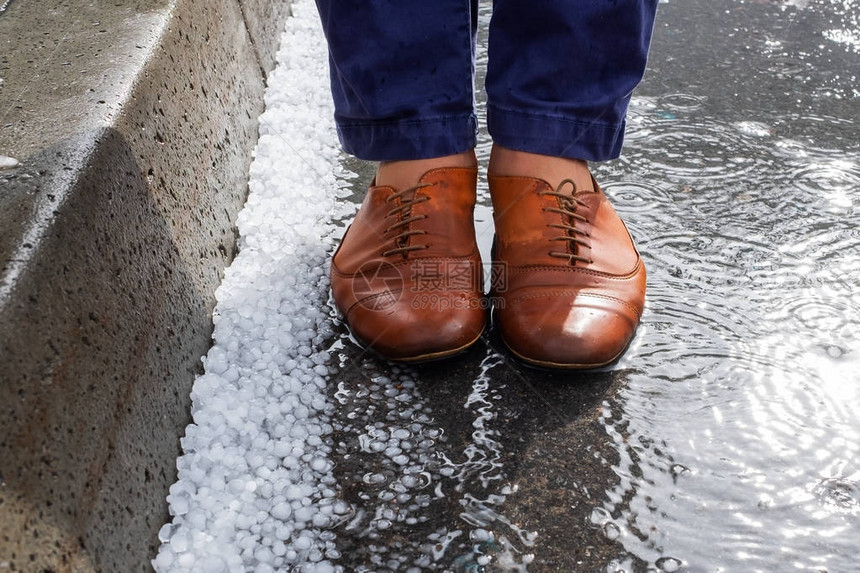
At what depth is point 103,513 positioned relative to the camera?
2.56 feet

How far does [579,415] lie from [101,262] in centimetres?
72

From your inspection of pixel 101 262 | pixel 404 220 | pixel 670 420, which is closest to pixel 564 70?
pixel 404 220

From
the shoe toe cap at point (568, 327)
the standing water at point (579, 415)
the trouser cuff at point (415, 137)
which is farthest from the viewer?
the trouser cuff at point (415, 137)

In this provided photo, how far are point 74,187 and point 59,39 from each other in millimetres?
478

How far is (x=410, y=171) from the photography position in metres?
1.28

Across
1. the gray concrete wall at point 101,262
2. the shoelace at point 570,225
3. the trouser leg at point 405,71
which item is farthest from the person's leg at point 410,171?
the gray concrete wall at point 101,262

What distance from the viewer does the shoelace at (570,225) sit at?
122 cm

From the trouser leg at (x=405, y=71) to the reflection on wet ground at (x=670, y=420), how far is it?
32cm

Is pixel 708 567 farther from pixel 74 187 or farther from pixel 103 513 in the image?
pixel 74 187

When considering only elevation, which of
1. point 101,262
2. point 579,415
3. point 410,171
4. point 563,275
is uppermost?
point 101,262

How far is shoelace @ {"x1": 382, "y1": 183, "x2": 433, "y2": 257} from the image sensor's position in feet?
4.09

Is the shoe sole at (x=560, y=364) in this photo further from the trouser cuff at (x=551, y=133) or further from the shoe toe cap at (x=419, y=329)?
the trouser cuff at (x=551, y=133)

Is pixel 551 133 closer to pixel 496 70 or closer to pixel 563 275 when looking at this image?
pixel 496 70

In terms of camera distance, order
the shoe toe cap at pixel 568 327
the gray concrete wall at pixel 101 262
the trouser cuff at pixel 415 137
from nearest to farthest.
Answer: the gray concrete wall at pixel 101 262 → the shoe toe cap at pixel 568 327 → the trouser cuff at pixel 415 137
